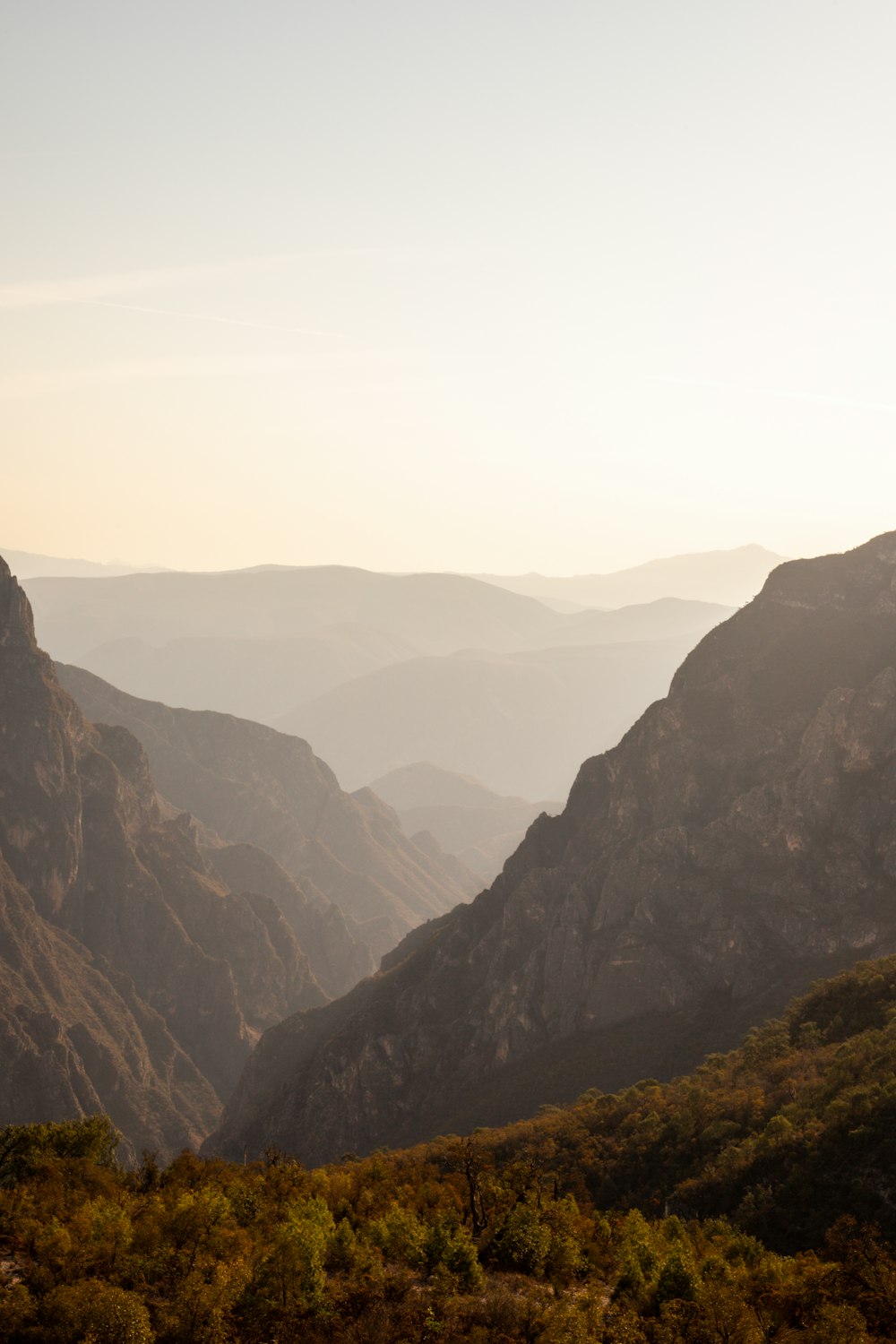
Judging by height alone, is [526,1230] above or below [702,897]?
above

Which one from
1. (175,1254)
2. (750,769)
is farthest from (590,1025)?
(175,1254)

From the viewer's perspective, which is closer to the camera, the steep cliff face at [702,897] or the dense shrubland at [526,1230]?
the dense shrubland at [526,1230]

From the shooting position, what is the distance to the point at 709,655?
195 m

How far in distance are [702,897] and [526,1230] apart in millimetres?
104728

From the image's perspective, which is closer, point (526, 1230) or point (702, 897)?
point (526, 1230)

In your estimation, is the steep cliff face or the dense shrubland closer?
the dense shrubland

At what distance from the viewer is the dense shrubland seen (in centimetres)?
6109

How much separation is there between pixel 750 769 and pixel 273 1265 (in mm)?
131093

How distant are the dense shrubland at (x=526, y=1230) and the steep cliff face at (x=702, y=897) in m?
46.0

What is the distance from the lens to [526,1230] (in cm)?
7631

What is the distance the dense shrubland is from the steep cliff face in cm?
4599

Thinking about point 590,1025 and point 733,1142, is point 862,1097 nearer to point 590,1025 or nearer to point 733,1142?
point 733,1142

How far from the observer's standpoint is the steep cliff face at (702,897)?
526ft

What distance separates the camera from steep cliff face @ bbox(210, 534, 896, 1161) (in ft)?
526
